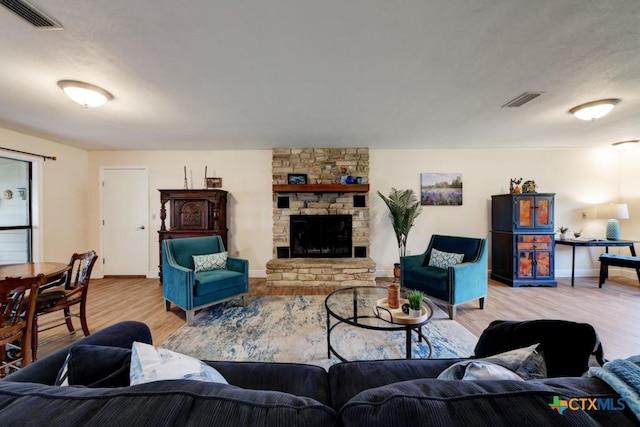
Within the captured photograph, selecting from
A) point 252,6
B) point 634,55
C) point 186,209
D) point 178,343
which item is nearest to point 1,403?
point 252,6

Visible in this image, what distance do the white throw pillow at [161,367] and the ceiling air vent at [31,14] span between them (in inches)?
79.3

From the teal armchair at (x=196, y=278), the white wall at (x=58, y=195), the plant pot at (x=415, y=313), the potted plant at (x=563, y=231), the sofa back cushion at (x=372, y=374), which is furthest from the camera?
the potted plant at (x=563, y=231)

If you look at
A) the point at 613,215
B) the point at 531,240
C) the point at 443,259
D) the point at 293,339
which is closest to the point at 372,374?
the point at 293,339

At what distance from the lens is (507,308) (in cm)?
309

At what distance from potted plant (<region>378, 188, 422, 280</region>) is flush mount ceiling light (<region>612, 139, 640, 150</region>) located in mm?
3517

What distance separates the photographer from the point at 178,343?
229 centimetres

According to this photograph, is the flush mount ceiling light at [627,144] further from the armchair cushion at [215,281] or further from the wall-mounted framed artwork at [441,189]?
the armchair cushion at [215,281]

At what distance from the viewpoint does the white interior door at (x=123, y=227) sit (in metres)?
4.58

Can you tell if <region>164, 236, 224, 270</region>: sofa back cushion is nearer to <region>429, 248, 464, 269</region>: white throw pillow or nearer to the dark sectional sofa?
the dark sectional sofa

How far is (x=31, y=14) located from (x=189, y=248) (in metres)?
2.49

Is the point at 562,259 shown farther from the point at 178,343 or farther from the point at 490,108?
the point at 178,343

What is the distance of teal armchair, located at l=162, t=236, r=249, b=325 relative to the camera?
271cm

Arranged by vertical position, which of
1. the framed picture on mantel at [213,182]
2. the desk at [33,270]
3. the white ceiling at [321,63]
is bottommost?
the desk at [33,270]

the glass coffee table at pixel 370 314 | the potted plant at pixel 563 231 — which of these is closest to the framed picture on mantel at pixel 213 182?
the glass coffee table at pixel 370 314
